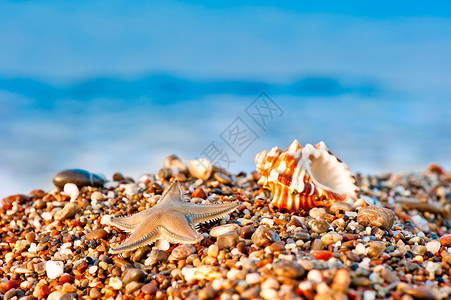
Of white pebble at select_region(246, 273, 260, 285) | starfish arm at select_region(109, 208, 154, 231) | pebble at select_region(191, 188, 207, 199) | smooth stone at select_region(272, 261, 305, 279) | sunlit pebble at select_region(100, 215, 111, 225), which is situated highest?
pebble at select_region(191, 188, 207, 199)

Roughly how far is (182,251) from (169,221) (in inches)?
12.1

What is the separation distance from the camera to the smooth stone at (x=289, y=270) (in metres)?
2.48

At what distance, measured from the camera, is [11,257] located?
3697mm

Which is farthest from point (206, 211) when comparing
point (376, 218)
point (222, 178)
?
point (376, 218)

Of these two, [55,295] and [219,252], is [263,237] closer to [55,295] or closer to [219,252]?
[219,252]

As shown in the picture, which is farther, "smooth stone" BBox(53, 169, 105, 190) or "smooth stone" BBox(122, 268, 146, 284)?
"smooth stone" BBox(53, 169, 105, 190)

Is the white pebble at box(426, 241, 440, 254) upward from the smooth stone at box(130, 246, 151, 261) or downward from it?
upward

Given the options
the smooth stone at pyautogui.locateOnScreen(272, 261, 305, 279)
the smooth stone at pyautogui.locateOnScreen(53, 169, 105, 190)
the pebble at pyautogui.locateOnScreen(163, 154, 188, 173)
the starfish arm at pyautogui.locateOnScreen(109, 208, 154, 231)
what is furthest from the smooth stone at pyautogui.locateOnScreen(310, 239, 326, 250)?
the smooth stone at pyautogui.locateOnScreen(53, 169, 105, 190)

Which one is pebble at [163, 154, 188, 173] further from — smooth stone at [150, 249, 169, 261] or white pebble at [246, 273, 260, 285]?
white pebble at [246, 273, 260, 285]

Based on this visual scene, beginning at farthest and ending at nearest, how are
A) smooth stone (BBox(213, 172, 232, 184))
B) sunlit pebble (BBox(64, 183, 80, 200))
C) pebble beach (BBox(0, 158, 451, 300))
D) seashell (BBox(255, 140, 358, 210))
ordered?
smooth stone (BBox(213, 172, 232, 184)) → sunlit pebble (BBox(64, 183, 80, 200)) → seashell (BBox(255, 140, 358, 210)) → pebble beach (BBox(0, 158, 451, 300))

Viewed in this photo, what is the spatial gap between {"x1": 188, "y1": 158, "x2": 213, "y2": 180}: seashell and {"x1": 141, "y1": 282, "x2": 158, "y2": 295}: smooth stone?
6.43 ft

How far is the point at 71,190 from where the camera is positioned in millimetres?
4547

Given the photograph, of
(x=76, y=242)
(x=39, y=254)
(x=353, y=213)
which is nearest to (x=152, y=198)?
(x=76, y=242)

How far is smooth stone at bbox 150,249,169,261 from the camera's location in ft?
10.2
